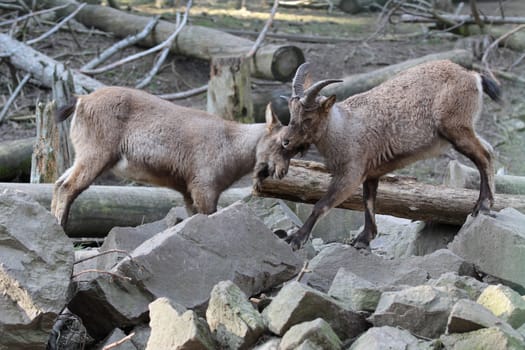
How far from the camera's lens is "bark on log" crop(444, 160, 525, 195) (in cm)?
721

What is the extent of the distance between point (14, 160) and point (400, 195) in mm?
4883

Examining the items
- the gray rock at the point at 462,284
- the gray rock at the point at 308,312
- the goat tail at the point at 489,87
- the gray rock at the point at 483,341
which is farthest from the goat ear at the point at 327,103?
Result: the gray rock at the point at 483,341

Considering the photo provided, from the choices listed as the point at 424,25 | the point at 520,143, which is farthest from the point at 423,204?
the point at 424,25

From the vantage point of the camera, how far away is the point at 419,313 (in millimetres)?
4242

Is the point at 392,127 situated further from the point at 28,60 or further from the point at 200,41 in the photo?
the point at 200,41

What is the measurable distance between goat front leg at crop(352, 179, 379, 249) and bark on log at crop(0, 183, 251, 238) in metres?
1.91

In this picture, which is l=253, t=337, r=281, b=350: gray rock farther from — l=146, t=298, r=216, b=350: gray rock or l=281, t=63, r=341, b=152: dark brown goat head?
l=281, t=63, r=341, b=152: dark brown goat head

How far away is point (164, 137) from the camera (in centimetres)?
704

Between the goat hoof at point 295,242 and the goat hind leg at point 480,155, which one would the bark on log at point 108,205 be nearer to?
the goat hoof at point 295,242

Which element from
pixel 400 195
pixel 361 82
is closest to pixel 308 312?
pixel 400 195

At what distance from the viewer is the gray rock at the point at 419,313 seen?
4242 millimetres

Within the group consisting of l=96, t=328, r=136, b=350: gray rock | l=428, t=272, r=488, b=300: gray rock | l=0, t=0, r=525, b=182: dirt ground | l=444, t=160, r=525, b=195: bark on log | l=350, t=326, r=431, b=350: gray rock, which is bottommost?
l=0, t=0, r=525, b=182: dirt ground

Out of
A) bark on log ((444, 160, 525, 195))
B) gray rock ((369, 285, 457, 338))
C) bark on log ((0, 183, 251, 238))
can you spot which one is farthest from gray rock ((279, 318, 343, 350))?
bark on log ((0, 183, 251, 238))

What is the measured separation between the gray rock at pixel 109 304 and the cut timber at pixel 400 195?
206 cm
